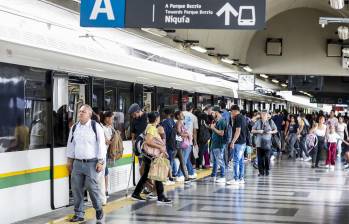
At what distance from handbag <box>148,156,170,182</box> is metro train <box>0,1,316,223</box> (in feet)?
3.44

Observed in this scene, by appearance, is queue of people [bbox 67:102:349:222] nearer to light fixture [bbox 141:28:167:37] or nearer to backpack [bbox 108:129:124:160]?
backpack [bbox 108:129:124:160]

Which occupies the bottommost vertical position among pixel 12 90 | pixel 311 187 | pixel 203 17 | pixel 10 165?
pixel 311 187

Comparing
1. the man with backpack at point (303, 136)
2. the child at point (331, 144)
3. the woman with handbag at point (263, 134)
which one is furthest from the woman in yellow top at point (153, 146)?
the man with backpack at point (303, 136)

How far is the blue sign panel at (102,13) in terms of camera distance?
34.2 ft

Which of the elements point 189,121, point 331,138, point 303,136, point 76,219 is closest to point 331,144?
point 331,138

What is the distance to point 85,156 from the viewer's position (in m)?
9.23

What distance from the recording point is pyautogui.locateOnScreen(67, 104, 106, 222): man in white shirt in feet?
30.3

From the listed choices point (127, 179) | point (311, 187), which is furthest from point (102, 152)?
point (311, 187)

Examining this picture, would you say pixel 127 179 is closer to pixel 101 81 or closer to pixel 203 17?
pixel 101 81

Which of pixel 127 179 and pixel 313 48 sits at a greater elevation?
pixel 313 48

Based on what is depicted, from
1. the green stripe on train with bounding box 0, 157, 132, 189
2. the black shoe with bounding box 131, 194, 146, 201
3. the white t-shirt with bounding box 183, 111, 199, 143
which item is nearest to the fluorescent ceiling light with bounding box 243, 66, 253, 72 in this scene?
the white t-shirt with bounding box 183, 111, 199, 143

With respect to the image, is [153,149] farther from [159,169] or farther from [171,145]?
[171,145]

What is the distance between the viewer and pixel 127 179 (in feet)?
43.0

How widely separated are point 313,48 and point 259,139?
13.4m
